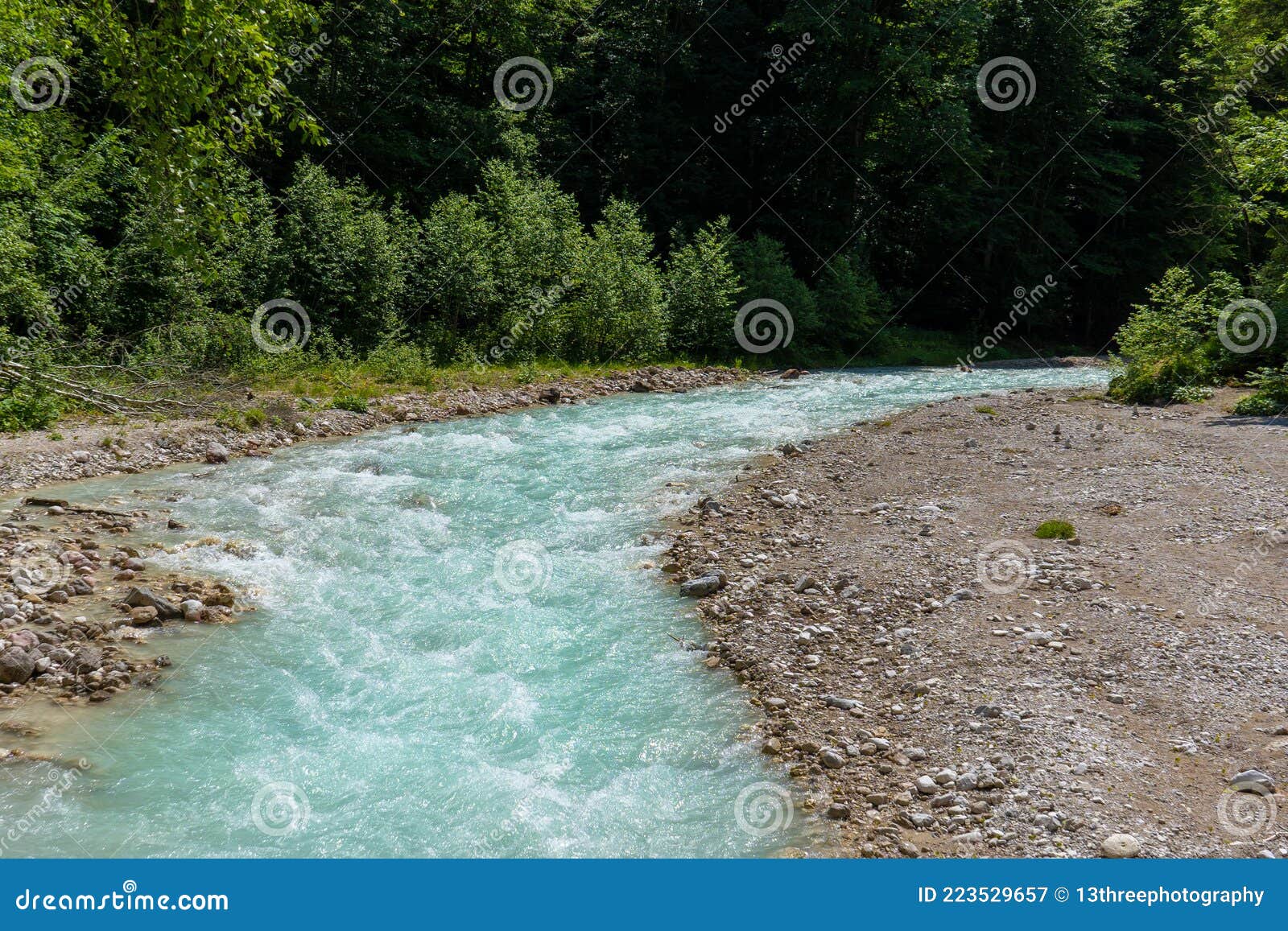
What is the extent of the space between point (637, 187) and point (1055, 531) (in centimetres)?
2900

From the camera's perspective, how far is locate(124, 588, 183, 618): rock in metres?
7.85

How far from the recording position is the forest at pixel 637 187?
14.2 metres

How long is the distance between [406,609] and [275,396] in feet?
34.4

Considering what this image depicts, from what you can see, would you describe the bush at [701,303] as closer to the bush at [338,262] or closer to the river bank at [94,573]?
the bush at [338,262]

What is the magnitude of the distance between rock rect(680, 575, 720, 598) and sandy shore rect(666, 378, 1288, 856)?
0.17 ft

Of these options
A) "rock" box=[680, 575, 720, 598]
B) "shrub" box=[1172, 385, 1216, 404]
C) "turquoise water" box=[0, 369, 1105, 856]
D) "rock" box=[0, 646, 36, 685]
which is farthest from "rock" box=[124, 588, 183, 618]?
"shrub" box=[1172, 385, 1216, 404]

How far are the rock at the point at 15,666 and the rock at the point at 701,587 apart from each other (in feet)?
18.5

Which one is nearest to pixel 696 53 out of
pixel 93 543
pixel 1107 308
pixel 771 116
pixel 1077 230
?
pixel 771 116

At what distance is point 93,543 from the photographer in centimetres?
924

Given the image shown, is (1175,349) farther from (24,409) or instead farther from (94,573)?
(24,409)

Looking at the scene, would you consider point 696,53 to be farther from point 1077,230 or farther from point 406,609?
point 406,609

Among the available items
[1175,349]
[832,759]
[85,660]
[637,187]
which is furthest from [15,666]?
[637,187]

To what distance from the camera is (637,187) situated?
3516 centimetres

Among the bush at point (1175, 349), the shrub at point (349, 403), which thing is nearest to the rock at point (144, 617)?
the shrub at point (349, 403)
